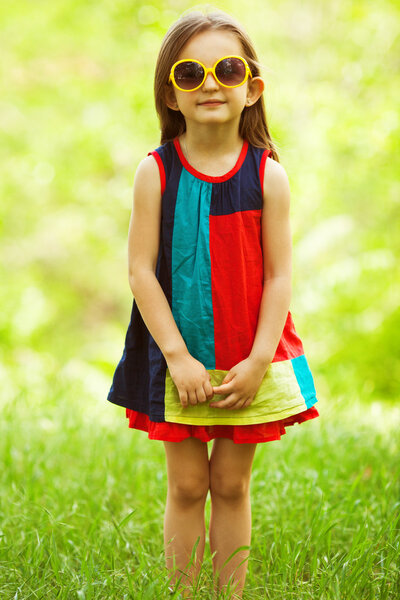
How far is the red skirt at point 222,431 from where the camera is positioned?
5.89ft

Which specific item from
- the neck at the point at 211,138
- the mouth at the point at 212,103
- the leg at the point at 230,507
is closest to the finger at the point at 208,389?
the leg at the point at 230,507

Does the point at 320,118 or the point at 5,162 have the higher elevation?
the point at 5,162

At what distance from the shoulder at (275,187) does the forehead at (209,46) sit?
320 mm

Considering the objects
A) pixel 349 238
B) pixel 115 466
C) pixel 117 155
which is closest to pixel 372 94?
pixel 349 238

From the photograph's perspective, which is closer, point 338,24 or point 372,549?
point 372,549

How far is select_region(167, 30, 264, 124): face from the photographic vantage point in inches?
69.2

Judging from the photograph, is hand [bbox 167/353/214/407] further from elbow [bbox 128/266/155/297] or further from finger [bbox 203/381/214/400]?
elbow [bbox 128/266/155/297]

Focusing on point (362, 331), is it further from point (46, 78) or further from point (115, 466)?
point (46, 78)

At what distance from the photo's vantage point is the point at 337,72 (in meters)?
6.70

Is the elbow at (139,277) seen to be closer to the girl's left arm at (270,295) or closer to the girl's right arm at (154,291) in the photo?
the girl's right arm at (154,291)

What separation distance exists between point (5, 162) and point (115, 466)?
5.21m

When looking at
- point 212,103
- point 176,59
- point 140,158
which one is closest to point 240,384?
point 212,103

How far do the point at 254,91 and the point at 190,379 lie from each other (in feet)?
2.77

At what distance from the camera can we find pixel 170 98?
190 centimetres
